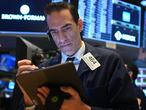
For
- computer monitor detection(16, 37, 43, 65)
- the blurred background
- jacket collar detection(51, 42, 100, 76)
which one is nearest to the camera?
jacket collar detection(51, 42, 100, 76)

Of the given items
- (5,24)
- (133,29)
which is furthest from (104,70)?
(133,29)

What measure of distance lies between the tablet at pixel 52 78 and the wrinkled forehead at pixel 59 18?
535mm

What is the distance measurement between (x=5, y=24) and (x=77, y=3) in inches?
25.7

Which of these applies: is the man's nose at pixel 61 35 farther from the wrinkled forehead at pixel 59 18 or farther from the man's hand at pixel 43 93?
the man's hand at pixel 43 93

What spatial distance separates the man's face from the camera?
8.29ft

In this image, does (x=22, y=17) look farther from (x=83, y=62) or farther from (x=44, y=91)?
(x=44, y=91)

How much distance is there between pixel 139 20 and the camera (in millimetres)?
4301

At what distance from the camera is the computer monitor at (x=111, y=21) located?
12.3ft

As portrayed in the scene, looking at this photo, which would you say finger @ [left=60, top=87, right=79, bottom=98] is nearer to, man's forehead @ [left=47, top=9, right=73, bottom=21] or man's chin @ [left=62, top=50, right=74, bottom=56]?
man's chin @ [left=62, top=50, right=74, bottom=56]

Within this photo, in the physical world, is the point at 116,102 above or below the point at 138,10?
below

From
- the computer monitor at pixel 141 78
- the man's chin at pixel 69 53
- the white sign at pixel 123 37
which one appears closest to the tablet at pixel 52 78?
the man's chin at pixel 69 53

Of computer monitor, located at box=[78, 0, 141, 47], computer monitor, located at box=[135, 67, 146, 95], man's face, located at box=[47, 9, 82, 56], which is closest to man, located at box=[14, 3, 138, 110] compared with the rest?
man's face, located at box=[47, 9, 82, 56]

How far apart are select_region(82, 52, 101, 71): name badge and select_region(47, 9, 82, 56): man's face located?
0.08 metres

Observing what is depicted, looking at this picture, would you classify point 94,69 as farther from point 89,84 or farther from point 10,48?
point 10,48
